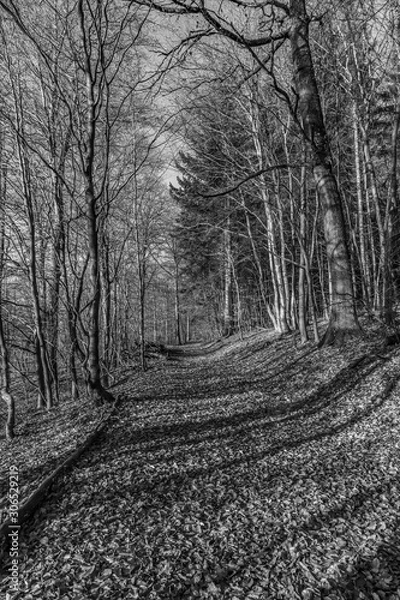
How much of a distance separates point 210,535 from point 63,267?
5.17 meters

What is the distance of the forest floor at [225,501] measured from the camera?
183 cm

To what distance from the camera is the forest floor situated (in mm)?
1835

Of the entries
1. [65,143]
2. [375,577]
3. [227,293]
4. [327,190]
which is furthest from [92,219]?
[227,293]

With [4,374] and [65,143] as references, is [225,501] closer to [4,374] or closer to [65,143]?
[4,374]

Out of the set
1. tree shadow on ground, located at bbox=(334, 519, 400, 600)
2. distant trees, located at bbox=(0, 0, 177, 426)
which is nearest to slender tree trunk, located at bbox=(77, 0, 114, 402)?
distant trees, located at bbox=(0, 0, 177, 426)

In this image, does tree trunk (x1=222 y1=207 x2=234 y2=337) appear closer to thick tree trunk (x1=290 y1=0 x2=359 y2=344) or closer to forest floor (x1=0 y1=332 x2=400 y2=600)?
thick tree trunk (x1=290 y1=0 x2=359 y2=344)

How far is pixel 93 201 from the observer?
492cm

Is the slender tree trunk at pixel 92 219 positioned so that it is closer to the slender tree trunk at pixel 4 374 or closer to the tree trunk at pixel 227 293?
the slender tree trunk at pixel 4 374

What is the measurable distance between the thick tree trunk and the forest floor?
1642mm

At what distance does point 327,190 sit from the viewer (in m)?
6.69

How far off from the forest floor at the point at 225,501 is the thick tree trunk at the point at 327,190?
64.6 inches

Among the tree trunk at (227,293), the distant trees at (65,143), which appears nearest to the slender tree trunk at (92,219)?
the distant trees at (65,143)

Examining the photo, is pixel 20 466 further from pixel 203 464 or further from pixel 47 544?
pixel 203 464

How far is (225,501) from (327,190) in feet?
19.8
